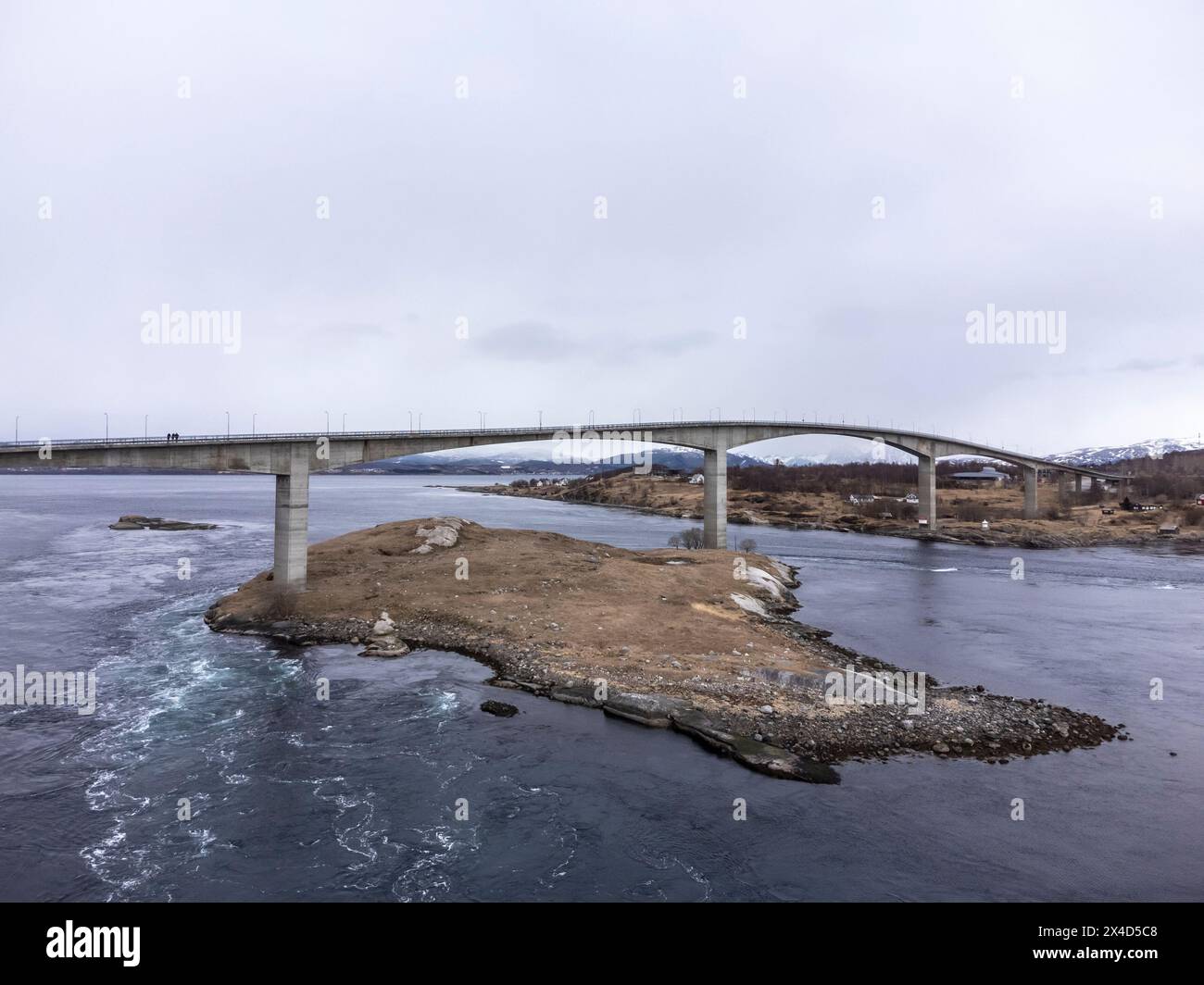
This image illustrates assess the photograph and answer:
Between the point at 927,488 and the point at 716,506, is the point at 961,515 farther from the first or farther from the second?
the point at 716,506

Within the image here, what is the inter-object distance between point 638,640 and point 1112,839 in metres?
17.9

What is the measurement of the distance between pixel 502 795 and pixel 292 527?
27.4m

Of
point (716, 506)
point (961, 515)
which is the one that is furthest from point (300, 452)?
point (961, 515)

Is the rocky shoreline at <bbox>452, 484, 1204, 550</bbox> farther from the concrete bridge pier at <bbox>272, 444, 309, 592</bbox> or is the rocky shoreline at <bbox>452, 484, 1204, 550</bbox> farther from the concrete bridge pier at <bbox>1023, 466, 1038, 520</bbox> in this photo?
the concrete bridge pier at <bbox>272, 444, 309, 592</bbox>

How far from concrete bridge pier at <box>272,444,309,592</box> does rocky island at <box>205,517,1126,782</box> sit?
1.22m

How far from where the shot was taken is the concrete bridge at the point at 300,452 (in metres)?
34.2

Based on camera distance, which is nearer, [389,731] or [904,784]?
[904,784]

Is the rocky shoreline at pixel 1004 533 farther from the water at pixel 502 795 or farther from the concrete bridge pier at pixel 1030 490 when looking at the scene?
the water at pixel 502 795

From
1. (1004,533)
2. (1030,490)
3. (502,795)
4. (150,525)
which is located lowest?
(502,795)

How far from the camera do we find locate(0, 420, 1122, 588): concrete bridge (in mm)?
34188

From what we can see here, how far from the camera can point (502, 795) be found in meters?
18.0
